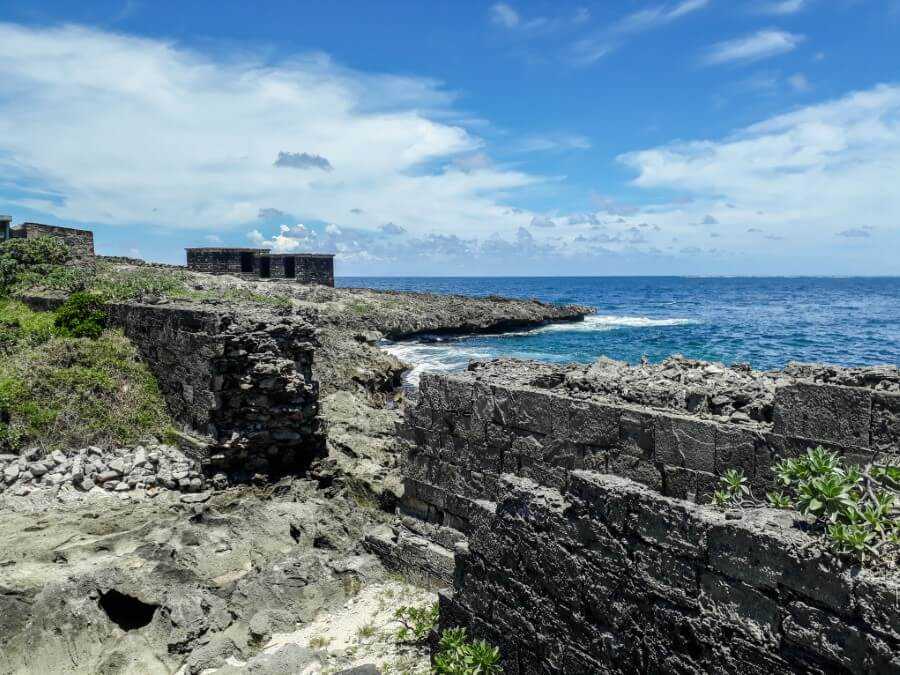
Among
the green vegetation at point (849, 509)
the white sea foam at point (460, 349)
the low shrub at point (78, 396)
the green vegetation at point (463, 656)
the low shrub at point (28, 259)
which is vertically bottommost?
Result: the white sea foam at point (460, 349)

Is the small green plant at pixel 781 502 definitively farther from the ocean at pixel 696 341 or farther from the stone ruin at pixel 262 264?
the stone ruin at pixel 262 264

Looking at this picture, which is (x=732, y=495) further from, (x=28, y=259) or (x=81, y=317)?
(x=28, y=259)

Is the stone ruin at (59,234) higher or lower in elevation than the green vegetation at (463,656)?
higher

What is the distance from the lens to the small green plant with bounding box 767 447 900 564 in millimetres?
3084

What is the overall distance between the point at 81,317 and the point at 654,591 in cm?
1579

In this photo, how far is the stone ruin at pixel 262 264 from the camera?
3941 centimetres

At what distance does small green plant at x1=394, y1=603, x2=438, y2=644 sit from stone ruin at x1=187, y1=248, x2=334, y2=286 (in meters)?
35.3

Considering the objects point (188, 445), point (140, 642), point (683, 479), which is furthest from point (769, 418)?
point (188, 445)

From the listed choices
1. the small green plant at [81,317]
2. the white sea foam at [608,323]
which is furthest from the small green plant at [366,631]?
the white sea foam at [608,323]

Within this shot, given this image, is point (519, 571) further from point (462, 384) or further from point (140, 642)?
point (140, 642)

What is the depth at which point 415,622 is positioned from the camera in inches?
261

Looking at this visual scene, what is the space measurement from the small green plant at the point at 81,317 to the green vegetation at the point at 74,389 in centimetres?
3

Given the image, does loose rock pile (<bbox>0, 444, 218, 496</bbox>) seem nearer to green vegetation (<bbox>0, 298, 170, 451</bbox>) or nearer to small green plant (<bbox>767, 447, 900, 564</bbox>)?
green vegetation (<bbox>0, 298, 170, 451</bbox>)

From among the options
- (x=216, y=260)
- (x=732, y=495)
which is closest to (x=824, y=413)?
(x=732, y=495)
